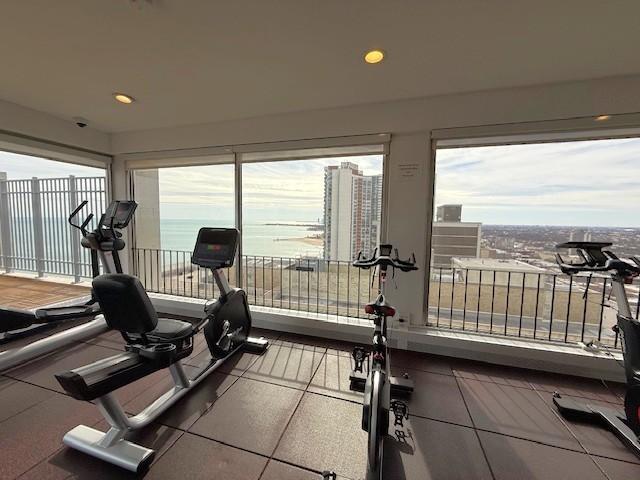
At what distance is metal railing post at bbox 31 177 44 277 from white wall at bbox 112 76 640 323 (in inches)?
139

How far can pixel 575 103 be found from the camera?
2.21 metres

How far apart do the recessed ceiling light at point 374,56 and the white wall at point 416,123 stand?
73 centimetres

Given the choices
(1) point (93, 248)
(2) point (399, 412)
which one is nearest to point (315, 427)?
(2) point (399, 412)

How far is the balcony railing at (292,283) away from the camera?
3.41 meters

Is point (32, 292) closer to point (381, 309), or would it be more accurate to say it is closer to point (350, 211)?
point (350, 211)

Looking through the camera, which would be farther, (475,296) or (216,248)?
(475,296)

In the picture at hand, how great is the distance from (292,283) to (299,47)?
8.95 feet

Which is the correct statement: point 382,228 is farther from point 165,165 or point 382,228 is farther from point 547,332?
point 165,165

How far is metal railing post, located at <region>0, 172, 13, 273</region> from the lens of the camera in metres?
4.66

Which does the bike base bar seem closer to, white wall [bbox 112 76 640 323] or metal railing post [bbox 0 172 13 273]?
white wall [bbox 112 76 640 323]

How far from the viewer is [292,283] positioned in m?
3.73

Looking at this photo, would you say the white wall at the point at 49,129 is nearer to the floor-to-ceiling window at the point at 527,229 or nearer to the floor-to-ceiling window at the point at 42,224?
the floor-to-ceiling window at the point at 42,224

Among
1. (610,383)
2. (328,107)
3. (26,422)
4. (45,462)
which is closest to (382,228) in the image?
(328,107)

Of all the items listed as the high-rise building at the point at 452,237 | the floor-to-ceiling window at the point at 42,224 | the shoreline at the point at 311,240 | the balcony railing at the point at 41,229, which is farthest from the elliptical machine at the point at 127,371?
the balcony railing at the point at 41,229
